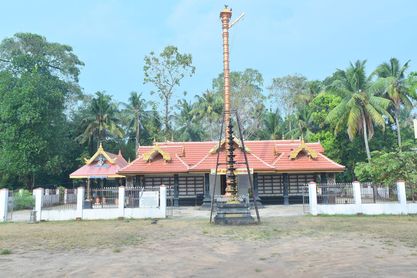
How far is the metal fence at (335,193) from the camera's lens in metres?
17.4

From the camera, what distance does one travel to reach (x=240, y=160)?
75.7 feet

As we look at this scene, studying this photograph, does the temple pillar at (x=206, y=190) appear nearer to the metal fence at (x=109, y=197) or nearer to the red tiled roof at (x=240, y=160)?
the red tiled roof at (x=240, y=160)

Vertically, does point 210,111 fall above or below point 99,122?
above

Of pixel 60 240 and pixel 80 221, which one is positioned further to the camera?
pixel 80 221

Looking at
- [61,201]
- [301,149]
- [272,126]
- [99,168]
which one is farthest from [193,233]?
[272,126]

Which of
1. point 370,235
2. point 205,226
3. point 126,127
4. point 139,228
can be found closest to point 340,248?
point 370,235

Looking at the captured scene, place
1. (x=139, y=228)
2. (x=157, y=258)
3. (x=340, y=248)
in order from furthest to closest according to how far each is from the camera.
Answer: (x=139, y=228) → (x=340, y=248) → (x=157, y=258)

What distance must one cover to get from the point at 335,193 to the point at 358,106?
13.0 m

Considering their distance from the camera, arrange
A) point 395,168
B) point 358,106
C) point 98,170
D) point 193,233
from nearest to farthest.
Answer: point 193,233
point 395,168
point 98,170
point 358,106

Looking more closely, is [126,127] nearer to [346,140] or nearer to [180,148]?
[180,148]

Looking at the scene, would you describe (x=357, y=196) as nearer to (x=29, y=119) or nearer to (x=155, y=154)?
(x=155, y=154)

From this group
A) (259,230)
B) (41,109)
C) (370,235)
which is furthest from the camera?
(41,109)

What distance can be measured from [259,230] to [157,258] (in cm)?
512

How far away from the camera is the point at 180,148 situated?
25.5 m
